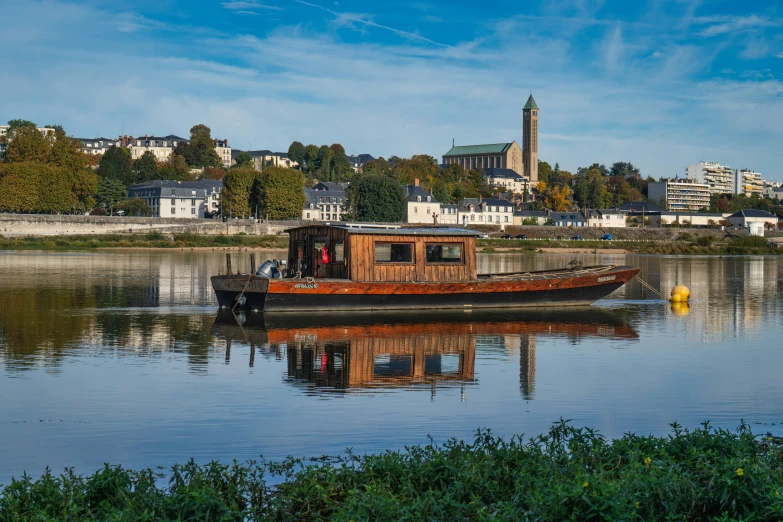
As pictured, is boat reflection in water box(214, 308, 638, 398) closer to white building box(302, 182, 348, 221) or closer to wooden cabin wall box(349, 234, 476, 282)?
wooden cabin wall box(349, 234, 476, 282)

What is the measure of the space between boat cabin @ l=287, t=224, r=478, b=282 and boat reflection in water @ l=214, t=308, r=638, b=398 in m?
1.33

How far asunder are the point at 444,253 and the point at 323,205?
119479 millimetres

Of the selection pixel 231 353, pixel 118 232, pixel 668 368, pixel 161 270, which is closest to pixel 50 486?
pixel 231 353

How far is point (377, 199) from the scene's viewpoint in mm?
114750

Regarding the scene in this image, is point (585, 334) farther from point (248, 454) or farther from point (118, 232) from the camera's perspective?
point (118, 232)

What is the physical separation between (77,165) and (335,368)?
103694 mm

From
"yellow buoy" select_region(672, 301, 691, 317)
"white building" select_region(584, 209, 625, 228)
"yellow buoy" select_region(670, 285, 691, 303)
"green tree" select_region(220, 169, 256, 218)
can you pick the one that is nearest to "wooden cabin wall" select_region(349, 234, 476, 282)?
"yellow buoy" select_region(672, 301, 691, 317)

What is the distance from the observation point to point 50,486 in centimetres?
829

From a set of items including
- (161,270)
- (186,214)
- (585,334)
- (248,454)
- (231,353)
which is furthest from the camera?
(186,214)

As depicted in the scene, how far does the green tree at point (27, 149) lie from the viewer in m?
114

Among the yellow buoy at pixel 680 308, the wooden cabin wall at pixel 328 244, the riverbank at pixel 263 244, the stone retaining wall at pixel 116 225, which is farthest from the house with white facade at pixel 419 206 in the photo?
the wooden cabin wall at pixel 328 244

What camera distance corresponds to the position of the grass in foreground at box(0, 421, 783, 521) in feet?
25.6

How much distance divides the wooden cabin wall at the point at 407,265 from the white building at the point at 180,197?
361ft

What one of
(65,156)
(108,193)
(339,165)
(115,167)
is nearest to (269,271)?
(65,156)
